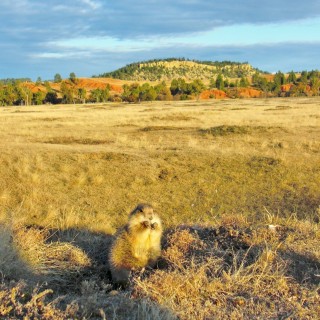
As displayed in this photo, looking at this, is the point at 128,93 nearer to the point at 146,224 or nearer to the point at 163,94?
the point at 163,94

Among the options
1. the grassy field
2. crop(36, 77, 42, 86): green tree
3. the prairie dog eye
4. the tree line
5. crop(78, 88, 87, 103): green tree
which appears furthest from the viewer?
crop(36, 77, 42, 86): green tree

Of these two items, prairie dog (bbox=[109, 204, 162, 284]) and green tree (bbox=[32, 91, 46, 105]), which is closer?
prairie dog (bbox=[109, 204, 162, 284])

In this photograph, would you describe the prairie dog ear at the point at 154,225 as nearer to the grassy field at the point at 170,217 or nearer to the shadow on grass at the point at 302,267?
the grassy field at the point at 170,217

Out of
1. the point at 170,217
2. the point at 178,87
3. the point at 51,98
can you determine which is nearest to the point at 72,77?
the point at 51,98

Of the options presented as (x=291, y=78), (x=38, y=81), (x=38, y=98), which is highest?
(x=38, y=81)

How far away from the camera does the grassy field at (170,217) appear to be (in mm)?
3963

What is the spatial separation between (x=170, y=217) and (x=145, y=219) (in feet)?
26.6

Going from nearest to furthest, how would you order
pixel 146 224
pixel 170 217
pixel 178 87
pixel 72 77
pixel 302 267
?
pixel 302 267 < pixel 146 224 < pixel 170 217 < pixel 178 87 < pixel 72 77

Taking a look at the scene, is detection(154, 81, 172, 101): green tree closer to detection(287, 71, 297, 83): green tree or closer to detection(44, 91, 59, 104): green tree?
detection(44, 91, 59, 104): green tree

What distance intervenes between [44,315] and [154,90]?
101 meters

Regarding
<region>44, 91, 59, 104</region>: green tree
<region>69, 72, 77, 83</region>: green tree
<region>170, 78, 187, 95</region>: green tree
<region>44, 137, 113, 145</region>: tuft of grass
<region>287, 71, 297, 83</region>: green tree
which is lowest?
<region>44, 91, 59, 104</region>: green tree

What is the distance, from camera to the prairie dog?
5.07 metres

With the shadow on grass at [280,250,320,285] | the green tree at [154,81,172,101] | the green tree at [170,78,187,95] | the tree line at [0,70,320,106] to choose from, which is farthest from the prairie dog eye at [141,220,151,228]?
the green tree at [170,78,187,95]

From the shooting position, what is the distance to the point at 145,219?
5.06 meters
